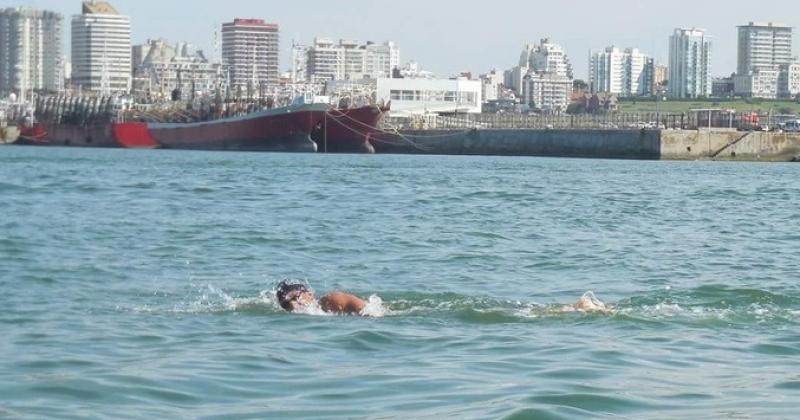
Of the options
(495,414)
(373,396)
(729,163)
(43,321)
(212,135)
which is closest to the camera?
(495,414)

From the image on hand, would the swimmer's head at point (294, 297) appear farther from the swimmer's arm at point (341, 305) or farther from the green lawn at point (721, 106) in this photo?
the green lawn at point (721, 106)

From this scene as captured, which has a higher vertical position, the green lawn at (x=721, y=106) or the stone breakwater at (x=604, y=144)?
the green lawn at (x=721, y=106)

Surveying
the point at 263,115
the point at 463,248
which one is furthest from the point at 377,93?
the point at 463,248

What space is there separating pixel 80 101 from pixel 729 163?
84.4 meters

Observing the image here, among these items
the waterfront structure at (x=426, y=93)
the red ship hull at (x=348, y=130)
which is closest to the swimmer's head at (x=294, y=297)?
the red ship hull at (x=348, y=130)

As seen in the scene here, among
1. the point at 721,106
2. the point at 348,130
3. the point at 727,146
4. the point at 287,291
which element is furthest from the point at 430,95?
Answer: the point at 287,291

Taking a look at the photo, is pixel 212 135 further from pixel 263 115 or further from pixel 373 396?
pixel 373 396

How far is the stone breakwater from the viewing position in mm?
83500

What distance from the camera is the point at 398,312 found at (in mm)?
15734

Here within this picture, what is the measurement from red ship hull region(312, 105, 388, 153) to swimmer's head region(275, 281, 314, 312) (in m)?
80.0

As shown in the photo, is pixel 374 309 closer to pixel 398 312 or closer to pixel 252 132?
pixel 398 312

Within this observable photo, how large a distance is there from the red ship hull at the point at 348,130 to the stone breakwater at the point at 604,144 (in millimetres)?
2712

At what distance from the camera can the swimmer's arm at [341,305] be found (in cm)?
1520

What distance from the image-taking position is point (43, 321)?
1481 centimetres
